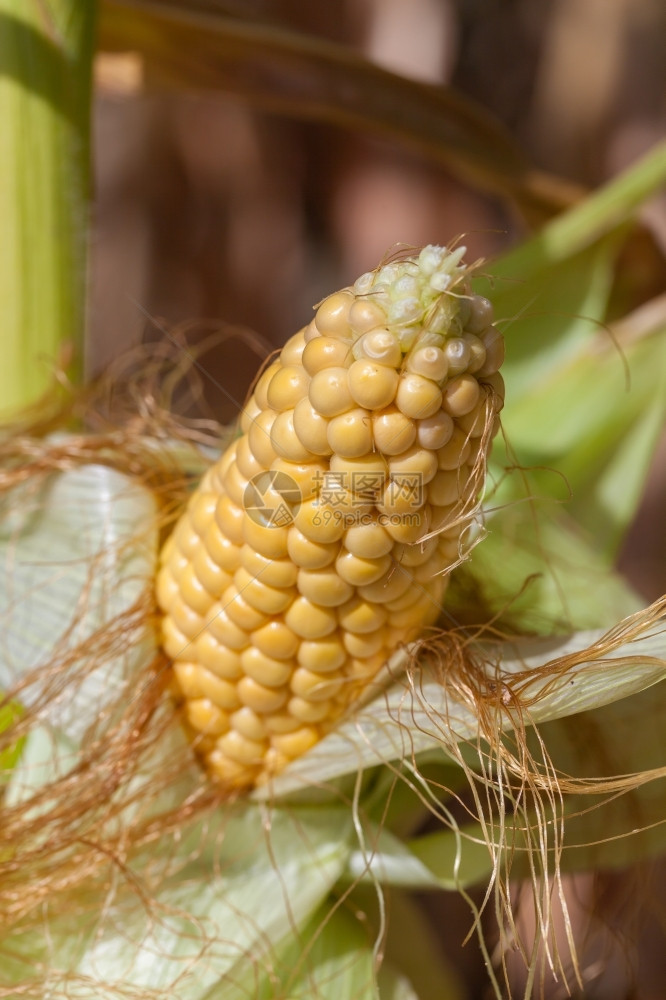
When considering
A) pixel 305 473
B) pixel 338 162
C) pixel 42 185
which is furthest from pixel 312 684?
pixel 338 162

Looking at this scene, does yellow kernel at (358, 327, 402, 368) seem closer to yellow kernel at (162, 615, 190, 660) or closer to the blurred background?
yellow kernel at (162, 615, 190, 660)

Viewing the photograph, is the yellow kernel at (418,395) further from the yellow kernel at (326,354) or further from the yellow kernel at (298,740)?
the yellow kernel at (298,740)

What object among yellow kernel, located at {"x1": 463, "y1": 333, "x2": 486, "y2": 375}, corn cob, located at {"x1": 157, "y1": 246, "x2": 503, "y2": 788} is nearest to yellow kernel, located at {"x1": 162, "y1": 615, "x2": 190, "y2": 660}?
corn cob, located at {"x1": 157, "y1": 246, "x2": 503, "y2": 788}

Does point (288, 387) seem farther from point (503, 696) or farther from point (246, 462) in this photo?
point (503, 696)

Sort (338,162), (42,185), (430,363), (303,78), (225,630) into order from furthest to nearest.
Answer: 1. (338,162)
2. (303,78)
3. (42,185)
4. (225,630)
5. (430,363)

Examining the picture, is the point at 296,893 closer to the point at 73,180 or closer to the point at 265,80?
the point at 73,180

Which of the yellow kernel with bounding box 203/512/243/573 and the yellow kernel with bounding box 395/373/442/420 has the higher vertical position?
the yellow kernel with bounding box 395/373/442/420

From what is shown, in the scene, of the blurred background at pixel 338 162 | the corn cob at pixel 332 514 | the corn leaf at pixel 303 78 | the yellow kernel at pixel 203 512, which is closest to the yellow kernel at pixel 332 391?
the corn cob at pixel 332 514
